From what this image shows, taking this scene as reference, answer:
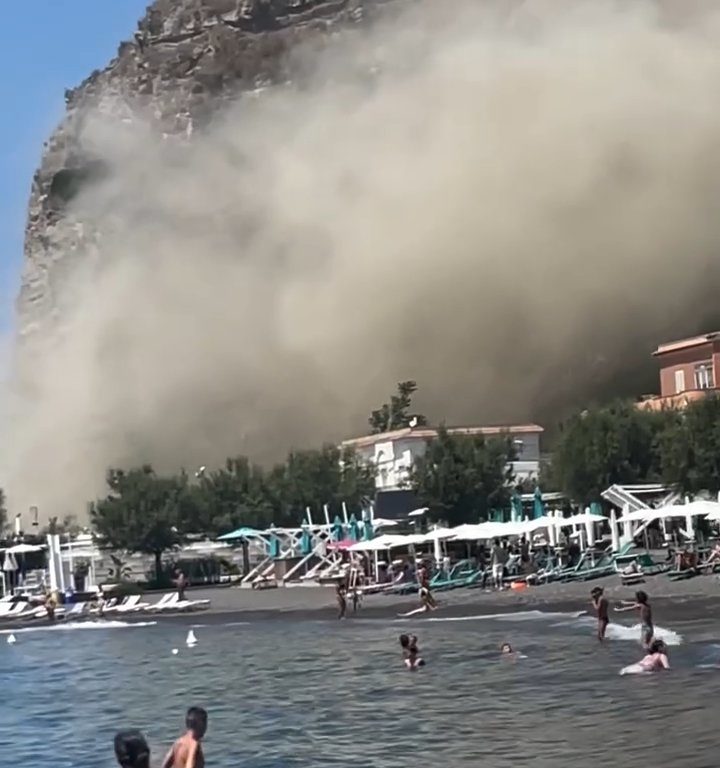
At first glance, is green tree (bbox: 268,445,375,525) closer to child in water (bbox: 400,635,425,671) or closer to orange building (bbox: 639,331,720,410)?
orange building (bbox: 639,331,720,410)

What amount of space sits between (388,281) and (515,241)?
1020 centimetres

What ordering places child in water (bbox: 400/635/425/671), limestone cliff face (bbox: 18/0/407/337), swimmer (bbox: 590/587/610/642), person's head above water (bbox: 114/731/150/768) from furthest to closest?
limestone cliff face (bbox: 18/0/407/337) → swimmer (bbox: 590/587/610/642) → child in water (bbox: 400/635/425/671) → person's head above water (bbox: 114/731/150/768)

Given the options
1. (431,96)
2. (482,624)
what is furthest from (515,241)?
(482,624)

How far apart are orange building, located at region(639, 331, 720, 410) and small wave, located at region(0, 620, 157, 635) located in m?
39.7

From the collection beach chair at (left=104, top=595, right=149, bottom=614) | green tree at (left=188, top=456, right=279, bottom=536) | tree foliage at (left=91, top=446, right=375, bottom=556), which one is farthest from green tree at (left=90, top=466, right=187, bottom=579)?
beach chair at (left=104, top=595, right=149, bottom=614)

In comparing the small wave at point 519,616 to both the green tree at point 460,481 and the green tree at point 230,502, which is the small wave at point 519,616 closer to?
the green tree at point 460,481

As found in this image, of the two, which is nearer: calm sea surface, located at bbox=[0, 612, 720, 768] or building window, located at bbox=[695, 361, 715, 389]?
calm sea surface, located at bbox=[0, 612, 720, 768]

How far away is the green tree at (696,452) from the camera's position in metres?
57.9

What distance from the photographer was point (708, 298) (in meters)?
118

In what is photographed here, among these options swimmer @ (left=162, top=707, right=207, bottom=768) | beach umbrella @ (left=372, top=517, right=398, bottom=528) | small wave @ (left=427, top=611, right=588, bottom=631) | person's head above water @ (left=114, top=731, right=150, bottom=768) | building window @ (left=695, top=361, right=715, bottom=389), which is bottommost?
small wave @ (left=427, top=611, right=588, bottom=631)

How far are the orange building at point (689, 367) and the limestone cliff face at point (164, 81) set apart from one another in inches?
2312

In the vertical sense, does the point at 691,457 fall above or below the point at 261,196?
below

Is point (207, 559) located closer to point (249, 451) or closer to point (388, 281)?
point (249, 451)

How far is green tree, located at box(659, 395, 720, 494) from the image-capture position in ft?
190
